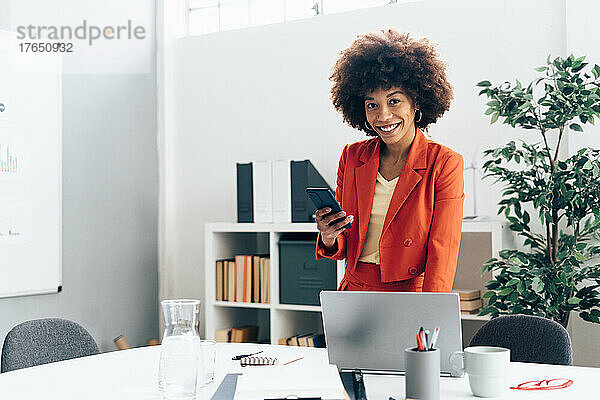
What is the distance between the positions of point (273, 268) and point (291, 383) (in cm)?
224

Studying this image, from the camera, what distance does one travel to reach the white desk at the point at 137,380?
1.65 m

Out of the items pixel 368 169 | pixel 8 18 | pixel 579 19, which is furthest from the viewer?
pixel 8 18

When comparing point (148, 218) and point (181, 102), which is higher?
point (181, 102)

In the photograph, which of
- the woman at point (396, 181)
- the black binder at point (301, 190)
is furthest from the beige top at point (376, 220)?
the black binder at point (301, 190)

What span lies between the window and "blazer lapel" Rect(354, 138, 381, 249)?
186 cm

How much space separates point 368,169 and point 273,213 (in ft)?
4.87

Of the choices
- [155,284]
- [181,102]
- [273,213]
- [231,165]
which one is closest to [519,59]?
[273,213]

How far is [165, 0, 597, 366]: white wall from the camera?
3.61 meters

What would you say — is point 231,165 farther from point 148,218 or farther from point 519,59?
point 519,59

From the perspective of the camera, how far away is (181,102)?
14.8ft

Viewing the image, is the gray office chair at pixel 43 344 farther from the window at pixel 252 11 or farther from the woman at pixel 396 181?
the window at pixel 252 11

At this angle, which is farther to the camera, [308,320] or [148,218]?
[148,218]

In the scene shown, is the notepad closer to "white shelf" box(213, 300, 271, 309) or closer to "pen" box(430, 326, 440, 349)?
"pen" box(430, 326, 440, 349)

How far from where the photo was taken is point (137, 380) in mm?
1840
